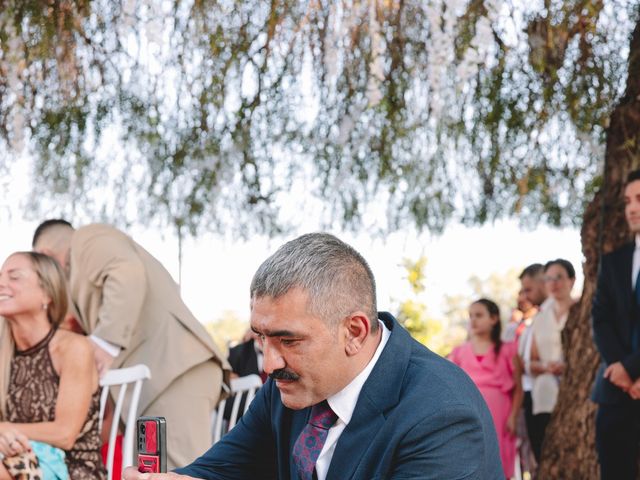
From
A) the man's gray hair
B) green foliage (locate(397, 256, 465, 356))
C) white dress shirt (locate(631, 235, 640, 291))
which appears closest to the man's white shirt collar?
the man's gray hair

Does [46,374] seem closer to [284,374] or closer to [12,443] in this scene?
[12,443]

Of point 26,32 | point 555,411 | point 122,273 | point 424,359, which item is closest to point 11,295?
point 122,273

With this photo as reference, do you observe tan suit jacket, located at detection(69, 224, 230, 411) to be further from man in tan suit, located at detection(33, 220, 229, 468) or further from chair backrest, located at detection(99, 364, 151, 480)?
chair backrest, located at detection(99, 364, 151, 480)

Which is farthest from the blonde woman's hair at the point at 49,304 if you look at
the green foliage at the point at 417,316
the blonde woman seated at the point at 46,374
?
the green foliage at the point at 417,316

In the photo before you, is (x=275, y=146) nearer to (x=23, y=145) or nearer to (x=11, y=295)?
(x=23, y=145)

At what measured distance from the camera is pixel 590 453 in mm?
4406

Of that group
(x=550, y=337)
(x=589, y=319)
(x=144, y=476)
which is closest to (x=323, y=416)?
(x=144, y=476)

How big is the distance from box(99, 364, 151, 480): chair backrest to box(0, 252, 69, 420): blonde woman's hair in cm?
24

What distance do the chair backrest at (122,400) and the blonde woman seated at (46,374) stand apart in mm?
99

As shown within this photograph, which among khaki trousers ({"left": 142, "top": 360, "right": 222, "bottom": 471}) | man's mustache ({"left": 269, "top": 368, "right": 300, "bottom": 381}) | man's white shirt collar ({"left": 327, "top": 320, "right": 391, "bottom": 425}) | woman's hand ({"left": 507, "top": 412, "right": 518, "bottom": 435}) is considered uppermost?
man's mustache ({"left": 269, "top": 368, "right": 300, "bottom": 381})

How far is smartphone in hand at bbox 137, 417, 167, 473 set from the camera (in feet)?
4.02

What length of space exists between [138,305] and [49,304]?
0.42 metres

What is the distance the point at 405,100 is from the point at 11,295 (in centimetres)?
277

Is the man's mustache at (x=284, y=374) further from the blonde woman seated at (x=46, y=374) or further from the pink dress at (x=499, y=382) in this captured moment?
the pink dress at (x=499, y=382)
